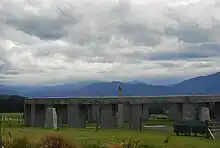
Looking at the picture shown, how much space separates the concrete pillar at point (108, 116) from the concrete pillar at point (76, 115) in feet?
6.07

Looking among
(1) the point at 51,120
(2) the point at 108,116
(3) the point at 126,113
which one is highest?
(3) the point at 126,113

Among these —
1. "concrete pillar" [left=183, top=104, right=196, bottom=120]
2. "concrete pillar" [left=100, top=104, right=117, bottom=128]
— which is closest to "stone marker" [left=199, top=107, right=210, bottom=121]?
"concrete pillar" [left=183, top=104, right=196, bottom=120]

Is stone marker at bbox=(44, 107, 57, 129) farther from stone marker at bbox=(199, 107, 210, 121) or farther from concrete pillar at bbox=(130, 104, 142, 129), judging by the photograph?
stone marker at bbox=(199, 107, 210, 121)

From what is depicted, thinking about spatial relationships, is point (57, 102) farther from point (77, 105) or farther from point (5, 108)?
point (5, 108)

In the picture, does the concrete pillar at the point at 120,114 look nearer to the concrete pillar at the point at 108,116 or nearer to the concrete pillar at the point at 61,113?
the concrete pillar at the point at 108,116

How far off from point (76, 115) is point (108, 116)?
9.95ft

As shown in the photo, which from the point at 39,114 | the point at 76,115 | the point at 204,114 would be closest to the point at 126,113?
the point at 76,115

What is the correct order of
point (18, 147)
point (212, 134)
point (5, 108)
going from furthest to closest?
point (5, 108)
point (212, 134)
point (18, 147)

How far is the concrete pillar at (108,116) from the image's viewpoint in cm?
3959

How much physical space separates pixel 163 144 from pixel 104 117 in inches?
769

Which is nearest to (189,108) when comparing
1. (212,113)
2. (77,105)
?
(212,113)

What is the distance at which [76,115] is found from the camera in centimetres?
4116

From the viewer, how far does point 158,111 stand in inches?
3002

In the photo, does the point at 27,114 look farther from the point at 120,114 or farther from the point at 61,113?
the point at 120,114
